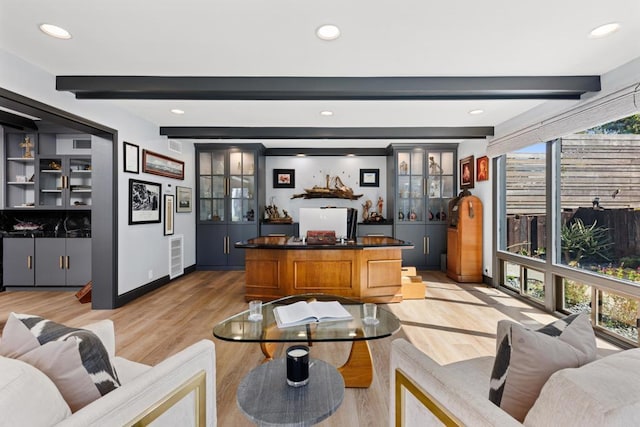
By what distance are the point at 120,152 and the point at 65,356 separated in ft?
12.1

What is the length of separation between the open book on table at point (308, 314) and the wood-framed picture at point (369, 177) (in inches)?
196

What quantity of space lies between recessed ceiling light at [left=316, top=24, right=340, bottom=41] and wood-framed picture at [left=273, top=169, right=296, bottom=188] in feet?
14.9

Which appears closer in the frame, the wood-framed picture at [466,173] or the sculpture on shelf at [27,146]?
the sculpture on shelf at [27,146]

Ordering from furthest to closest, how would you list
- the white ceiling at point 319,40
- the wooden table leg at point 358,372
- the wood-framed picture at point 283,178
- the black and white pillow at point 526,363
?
the wood-framed picture at point 283,178
the wooden table leg at point 358,372
the white ceiling at point 319,40
the black and white pillow at point 526,363

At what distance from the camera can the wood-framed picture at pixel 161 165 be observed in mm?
4535

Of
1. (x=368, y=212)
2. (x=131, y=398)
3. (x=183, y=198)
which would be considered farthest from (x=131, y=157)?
(x=368, y=212)

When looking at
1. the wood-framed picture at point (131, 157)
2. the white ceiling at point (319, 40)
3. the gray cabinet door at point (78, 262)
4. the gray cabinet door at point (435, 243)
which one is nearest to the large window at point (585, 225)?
the white ceiling at point (319, 40)

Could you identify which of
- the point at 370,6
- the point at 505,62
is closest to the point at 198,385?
the point at 370,6

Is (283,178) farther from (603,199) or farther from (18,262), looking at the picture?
(603,199)

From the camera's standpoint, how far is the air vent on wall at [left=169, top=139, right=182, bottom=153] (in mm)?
5258

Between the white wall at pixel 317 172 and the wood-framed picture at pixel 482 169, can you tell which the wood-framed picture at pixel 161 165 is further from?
the wood-framed picture at pixel 482 169

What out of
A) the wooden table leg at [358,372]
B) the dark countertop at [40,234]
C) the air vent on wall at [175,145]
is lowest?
the wooden table leg at [358,372]

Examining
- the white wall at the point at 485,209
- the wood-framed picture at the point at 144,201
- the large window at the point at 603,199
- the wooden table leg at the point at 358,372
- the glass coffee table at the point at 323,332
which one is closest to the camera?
the glass coffee table at the point at 323,332

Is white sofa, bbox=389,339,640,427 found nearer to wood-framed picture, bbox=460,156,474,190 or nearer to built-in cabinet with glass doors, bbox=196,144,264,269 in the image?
wood-framed picture, bbox=460,156,474,190
